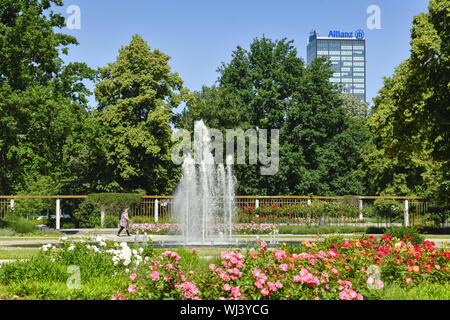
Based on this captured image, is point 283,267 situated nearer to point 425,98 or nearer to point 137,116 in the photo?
point 425,98

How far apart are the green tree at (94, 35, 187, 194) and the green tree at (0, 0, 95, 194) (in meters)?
8.14

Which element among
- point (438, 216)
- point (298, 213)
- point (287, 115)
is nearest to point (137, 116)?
point (287, 115)

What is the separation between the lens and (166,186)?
42.4 meters

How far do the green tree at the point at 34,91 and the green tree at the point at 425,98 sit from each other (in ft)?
53.2

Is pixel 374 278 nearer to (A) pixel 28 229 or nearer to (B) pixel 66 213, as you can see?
(A) pixel 28 229

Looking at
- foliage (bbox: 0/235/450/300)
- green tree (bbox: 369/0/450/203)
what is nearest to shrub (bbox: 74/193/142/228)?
green tree (bbox: 369/0/450/203)

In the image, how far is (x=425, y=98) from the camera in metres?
22.5

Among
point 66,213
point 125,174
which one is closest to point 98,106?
point 125,174

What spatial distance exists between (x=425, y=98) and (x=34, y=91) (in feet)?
61.3

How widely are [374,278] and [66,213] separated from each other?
→ 6574 centimetres

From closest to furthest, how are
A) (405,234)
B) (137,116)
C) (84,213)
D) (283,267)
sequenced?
(283,267)
(405,234)
(84,213)
(137,116)

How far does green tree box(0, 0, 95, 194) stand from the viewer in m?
26.3

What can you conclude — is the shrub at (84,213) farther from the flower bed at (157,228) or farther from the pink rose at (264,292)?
the pink rose at (264,292)

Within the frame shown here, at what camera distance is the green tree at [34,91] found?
1034 inches
